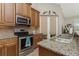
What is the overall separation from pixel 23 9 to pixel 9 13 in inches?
6.6

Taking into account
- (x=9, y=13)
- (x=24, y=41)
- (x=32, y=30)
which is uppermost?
(x=9, y=13)

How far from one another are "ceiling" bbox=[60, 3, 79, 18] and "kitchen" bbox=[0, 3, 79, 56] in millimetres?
50

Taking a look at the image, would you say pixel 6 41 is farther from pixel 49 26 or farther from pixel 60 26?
pixel 60 26

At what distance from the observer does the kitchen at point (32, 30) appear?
1280mm

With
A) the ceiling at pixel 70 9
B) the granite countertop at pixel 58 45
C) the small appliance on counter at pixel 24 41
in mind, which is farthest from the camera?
the small appliance on counter at pixel 24 41

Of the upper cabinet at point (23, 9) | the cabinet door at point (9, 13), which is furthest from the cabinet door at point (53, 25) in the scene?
the cabinet door at point (9, 13)

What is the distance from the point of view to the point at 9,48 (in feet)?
4.43

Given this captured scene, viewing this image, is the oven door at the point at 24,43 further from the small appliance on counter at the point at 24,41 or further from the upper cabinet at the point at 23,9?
the upper cabinet at the point at 23,9

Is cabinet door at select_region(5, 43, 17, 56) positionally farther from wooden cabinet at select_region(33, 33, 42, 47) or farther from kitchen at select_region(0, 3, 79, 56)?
wooden cabinet at select_region(33, 33, 42, 47)

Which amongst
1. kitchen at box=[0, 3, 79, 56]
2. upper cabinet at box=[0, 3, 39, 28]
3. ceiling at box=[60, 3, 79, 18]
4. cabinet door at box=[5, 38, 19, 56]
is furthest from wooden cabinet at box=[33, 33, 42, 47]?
ceiling at box=[60, 3, 79, 18]

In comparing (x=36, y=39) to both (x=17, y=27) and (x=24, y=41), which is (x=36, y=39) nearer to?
(x=24, y=41)

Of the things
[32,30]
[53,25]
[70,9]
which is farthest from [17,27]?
[70,9]

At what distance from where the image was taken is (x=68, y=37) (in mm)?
1347

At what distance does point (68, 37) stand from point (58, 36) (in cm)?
12
